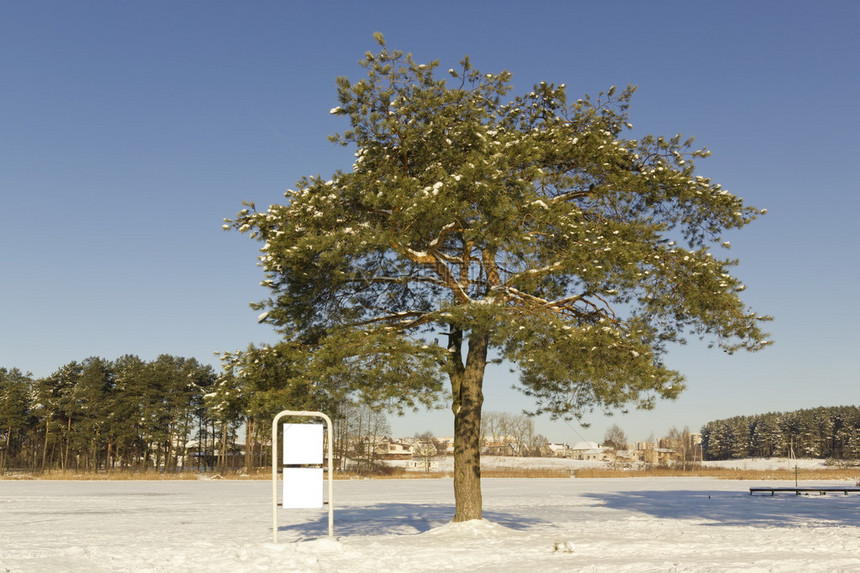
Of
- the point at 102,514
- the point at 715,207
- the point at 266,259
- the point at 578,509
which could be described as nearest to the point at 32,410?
the point at 102,514

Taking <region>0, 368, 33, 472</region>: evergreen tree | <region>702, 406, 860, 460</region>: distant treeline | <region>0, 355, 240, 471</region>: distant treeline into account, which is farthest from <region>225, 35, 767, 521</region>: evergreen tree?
<region>702, 406, 860, 460</region>: distant treeline

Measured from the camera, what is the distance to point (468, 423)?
1549cm

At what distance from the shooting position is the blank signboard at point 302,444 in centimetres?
1217

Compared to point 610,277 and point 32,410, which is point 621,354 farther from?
point 32,410

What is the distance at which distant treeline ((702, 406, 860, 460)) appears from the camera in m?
142

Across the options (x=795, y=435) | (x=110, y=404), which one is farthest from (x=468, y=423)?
(x=795, y=435)

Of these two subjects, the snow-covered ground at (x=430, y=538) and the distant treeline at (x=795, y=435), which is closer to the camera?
the snow-covered ground at (x=430, y=538)

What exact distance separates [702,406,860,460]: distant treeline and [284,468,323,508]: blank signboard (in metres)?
136

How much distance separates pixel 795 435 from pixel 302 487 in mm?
160466

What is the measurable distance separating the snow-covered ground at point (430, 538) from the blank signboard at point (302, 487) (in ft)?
2.24

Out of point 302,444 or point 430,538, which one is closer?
point 302,444

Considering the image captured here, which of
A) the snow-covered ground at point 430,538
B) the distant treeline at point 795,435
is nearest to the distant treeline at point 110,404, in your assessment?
the snow-covered ground at point 430,538

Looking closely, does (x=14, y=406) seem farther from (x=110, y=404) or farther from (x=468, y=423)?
(x=468, y=423)

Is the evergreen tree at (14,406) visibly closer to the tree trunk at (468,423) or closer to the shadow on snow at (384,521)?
the shadow on snow at (384,521)
